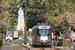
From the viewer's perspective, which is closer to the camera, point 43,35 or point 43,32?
point 43,35

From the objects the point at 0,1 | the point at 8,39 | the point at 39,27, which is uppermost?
the point at 0,1

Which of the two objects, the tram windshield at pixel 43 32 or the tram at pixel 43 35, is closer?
the tram at pixel 43 35

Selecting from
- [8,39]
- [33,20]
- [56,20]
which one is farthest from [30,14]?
[56,20]

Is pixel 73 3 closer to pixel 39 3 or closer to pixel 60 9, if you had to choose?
pixel 60 9

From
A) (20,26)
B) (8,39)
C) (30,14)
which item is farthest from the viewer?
(20,26)

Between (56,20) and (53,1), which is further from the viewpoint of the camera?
(53,1)

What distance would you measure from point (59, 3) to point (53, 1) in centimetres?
165

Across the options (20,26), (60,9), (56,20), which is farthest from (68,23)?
(20,26)

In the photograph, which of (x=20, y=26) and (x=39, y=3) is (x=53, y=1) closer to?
(x=39, y=3)

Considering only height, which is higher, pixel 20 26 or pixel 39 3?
pixel 39 3

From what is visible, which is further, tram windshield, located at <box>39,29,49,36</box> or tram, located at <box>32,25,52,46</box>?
tram windshield, located at <box>39,29,49,36</box>

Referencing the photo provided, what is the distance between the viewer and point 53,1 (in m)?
43.0

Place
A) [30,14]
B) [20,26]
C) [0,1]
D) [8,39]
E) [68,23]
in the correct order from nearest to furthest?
[0,1], [68,23], [8,39], [30,14], [20,26]

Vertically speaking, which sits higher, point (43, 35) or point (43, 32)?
point (43, 32)
